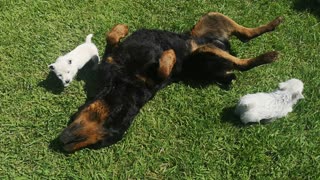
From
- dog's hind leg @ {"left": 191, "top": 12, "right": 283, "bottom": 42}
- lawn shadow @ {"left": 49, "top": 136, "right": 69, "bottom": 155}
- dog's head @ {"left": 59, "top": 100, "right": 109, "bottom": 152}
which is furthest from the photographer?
dog's hind leg @ {"left": 191, "top": 12, "right": 283, "bottom": 42}

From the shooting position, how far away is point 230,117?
4.50 meters

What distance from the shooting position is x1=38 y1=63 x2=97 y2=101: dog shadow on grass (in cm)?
463

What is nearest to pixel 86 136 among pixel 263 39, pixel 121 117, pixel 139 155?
pixel 121 117

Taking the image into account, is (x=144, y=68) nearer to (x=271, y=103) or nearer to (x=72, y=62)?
(x=72, y=62)

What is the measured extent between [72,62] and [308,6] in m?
3.22

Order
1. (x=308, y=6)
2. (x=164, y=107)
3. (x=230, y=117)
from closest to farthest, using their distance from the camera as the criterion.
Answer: (x=230, y=117) → (x=164, y=107) → (x=308, y=6)

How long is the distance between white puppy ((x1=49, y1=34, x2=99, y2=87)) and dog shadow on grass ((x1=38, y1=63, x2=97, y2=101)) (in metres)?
0.18

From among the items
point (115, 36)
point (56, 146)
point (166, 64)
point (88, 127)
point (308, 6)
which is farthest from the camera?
point (308, 6)

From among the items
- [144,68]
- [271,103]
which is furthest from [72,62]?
[271,103]

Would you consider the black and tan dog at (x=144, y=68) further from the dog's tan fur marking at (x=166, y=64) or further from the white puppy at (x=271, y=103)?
the white puppy at (x=271, y=103)

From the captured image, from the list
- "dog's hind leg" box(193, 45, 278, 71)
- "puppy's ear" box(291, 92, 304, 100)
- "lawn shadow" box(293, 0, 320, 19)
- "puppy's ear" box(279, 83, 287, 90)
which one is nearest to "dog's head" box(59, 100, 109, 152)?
"dog's hind leg" box(193, 45, 278, 71)

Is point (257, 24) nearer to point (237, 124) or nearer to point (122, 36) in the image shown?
point (237, 124)

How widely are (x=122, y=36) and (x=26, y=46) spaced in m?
1.34

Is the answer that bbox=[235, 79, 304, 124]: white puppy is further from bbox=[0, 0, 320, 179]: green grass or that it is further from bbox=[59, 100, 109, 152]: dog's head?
bbox=[59, 100, 109, 152]: dog's head
